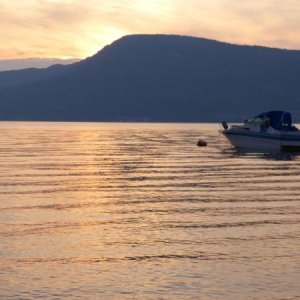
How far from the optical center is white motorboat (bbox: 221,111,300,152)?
Result: 73812 mm

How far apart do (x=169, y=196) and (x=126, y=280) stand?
1506 cm

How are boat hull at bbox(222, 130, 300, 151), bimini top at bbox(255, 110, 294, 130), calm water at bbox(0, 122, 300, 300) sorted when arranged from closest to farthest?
1. calm water at bbox(0, 122, 300, 300)
2. boat hull at bbox(222, 130, 300, 151)
3. bimini top at bbox(255, 110, 294, 130)

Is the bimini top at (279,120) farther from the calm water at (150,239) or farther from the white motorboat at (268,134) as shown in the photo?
the calm water at (150,239)

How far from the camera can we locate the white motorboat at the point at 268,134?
7381 cm

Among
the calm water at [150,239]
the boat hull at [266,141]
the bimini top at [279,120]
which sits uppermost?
the bimini top at [279,120]

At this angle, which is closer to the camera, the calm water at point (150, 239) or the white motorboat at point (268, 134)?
the calm water at point (150, 239)

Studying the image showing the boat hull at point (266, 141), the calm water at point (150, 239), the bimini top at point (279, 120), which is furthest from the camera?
the bimini top at point (279, 120)

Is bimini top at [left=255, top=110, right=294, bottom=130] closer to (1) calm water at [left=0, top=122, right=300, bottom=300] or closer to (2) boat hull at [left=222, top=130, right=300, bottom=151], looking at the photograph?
(2) boat hull at [left=222, top=130, right=300, bottom=151]

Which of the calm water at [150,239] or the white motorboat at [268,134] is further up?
the white motorboat at [268,134]

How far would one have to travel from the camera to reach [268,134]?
74625 millimetres

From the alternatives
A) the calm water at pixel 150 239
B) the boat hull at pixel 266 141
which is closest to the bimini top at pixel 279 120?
the boat hull at pixel 266 141

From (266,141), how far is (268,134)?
84 centimetres

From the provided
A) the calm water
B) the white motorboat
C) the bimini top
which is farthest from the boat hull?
the calm water

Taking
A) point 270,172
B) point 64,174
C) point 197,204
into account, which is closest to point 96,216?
point 197,204
